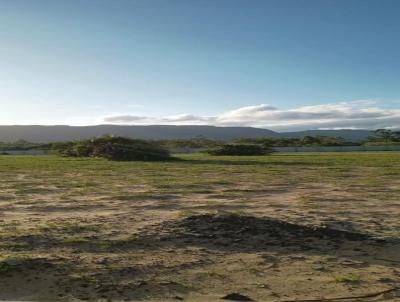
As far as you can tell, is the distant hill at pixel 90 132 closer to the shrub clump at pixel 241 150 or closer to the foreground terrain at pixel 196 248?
the shrub clump at pixel 241 150

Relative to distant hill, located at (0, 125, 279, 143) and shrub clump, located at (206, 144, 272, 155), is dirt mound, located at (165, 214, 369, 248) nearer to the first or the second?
shrub clump, located at (206, 144, 272, 155)

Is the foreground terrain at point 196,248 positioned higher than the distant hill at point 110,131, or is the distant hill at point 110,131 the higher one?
the distant hill at point 110,131

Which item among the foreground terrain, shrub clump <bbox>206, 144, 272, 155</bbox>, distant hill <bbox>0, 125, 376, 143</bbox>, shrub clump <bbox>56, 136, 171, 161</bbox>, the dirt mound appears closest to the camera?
the foreground terrain

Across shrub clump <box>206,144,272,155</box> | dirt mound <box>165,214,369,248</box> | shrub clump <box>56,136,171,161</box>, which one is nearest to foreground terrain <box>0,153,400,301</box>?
dirt mound <box>165,214,369,248</box>

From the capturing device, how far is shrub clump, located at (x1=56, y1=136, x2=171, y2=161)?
28906mm

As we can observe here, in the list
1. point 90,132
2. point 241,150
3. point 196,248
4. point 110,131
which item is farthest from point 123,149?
point 90,132

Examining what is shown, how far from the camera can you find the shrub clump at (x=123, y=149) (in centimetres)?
2891

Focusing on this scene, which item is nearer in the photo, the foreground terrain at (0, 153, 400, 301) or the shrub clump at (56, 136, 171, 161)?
the foreground terrain at (0, 153, 400, 301)

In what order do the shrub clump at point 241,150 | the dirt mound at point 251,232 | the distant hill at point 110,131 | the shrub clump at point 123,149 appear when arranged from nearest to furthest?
the dirt mound at point 251,232 → the shrub clump at point 123,149 → the shrub clump at point 241,150 → the distant hill at point 110,131

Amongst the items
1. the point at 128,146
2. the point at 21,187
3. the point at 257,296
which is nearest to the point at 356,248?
the point at 257,296

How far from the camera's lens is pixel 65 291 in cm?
456

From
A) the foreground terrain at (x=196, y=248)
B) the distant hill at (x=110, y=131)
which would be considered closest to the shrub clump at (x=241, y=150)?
the foreground terrain at (x=196, y=248)

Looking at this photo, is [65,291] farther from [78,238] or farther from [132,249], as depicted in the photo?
[78,238]

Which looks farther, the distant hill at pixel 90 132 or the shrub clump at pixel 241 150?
the distant hill at pixel 90 132
